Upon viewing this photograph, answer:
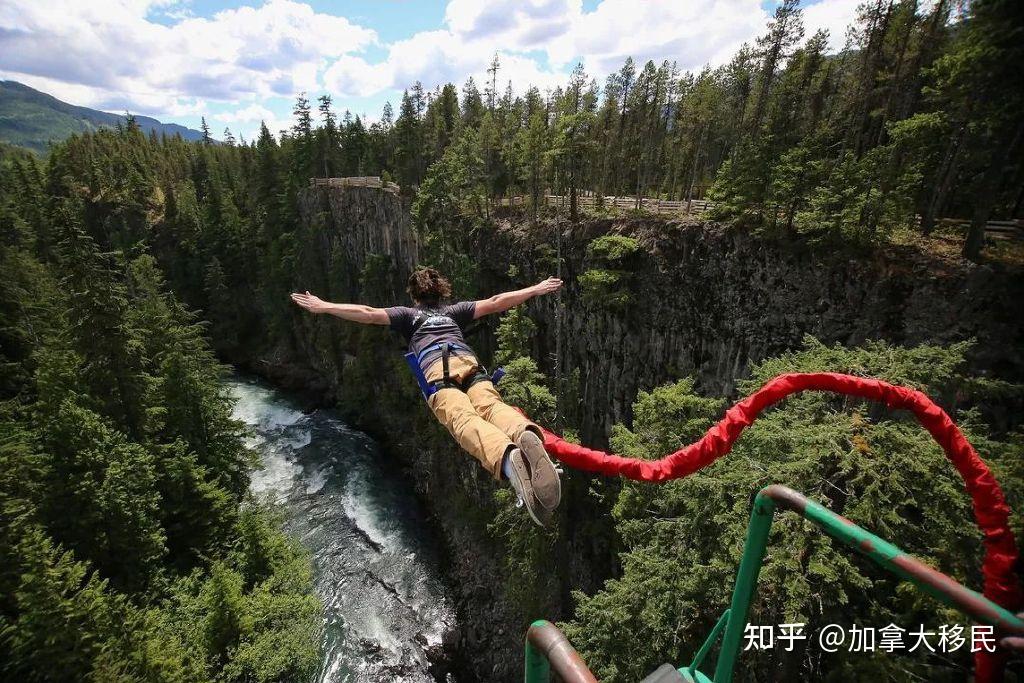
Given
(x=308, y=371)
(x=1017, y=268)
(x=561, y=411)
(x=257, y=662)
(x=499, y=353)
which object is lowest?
(x=308, y=371)

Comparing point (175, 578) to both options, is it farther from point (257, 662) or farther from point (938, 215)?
point (938, 215)

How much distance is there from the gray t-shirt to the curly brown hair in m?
0.15

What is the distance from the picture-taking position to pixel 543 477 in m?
4.28

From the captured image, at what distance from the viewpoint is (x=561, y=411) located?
2305 cm

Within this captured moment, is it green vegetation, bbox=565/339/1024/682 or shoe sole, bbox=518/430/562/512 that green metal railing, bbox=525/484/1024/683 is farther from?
green vegetation, bbox=565/339/1024/682

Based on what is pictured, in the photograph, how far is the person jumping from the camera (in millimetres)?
4312

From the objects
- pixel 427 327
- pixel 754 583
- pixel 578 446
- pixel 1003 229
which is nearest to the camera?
pixel 754 583

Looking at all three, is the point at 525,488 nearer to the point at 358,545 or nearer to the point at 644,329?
the point at 644,329

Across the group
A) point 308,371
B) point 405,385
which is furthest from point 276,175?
point 405,385

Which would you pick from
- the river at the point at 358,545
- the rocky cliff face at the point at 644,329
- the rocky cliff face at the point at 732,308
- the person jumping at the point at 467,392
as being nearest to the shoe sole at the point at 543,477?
the person jumping at the point at 467,392

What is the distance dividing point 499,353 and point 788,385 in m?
18.2

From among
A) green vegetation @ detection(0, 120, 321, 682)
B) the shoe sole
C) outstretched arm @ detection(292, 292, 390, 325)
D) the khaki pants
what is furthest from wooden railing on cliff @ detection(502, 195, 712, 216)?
green vegetation @ detection(0, 120, 321, 682)

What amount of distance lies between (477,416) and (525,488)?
51.4 inches

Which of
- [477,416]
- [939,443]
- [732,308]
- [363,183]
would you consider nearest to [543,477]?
[477,416]
